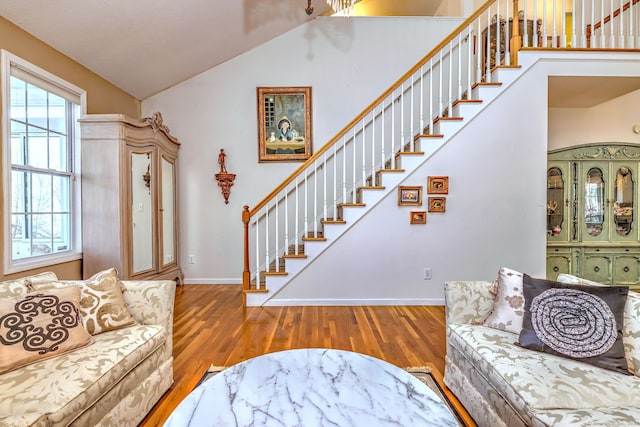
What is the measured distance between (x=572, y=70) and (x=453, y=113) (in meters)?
1.27

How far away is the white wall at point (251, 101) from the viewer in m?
4.42

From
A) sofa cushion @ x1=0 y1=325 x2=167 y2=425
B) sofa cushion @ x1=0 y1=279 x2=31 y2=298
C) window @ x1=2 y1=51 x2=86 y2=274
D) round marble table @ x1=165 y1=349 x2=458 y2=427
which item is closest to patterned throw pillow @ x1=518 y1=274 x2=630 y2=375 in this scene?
round marble table @ x1=165 y1=349 x2=458 y2=427

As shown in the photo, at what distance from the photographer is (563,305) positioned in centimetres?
147

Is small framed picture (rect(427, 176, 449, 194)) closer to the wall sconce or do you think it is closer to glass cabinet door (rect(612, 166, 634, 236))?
glass cabinet door (rect(612, 166, 634, 236))

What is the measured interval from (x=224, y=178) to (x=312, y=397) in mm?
3769

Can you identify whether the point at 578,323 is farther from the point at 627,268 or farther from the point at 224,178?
the point at 224,178

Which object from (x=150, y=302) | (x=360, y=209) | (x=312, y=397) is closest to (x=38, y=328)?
(x=150, y=302)

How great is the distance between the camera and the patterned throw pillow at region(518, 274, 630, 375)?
132cm

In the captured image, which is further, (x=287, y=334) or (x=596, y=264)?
(x=596, y=264)

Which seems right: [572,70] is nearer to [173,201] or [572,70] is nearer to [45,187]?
[173,201]

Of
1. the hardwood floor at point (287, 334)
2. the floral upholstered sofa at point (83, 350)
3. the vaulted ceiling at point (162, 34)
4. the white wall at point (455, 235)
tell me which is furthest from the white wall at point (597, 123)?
the floral upholstered sofa at point (83, 350)

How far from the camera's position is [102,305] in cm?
169

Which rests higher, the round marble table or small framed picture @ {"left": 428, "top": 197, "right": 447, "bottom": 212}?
small framed picture @ {"left": 428, "top": 197, "right": 447, "bottom": 212}

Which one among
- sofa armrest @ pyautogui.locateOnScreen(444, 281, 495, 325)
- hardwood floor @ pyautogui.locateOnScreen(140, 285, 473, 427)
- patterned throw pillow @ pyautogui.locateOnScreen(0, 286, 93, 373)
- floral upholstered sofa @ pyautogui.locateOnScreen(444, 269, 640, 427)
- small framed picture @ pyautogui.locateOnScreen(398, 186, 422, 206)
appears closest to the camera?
floral upholstered sofa @ pyautogui.locateOnScreen(444, 269, 640, 427)
